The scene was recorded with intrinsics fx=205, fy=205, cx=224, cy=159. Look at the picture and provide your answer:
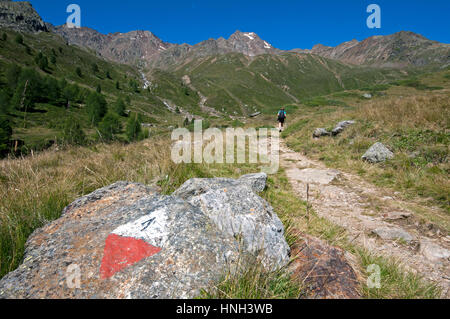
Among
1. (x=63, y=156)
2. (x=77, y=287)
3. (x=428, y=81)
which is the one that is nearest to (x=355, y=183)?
(x=77, y=287)

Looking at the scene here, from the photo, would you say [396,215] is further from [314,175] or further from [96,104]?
[96,104]

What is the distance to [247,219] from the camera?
8.11 feet

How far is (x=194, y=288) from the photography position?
1.69m

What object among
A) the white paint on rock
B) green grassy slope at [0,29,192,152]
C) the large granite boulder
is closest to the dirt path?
the large granite boulder

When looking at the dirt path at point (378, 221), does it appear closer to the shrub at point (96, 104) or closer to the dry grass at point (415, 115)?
the dry grass at point (415, 115)

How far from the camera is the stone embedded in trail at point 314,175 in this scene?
21.1 ft

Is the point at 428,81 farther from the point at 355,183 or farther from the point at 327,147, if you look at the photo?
the point at 355,183

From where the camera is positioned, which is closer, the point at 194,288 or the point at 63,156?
the point at 194,288

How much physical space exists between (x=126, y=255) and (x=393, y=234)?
4.42 m

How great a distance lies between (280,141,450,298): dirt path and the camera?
3.16m

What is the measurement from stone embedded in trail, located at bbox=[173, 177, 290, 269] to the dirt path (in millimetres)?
1006

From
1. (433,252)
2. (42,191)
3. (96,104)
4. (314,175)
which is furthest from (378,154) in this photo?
(96,104)

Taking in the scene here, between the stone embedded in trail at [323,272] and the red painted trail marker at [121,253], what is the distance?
57.9 inches

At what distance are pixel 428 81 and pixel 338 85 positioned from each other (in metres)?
178
